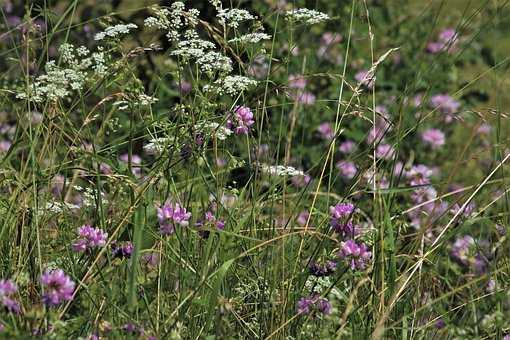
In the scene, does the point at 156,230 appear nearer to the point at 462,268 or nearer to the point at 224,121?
the point at 224,121

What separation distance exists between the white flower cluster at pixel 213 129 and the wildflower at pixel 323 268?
11.5 inches

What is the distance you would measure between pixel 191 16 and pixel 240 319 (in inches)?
24.2

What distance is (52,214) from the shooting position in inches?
84.5

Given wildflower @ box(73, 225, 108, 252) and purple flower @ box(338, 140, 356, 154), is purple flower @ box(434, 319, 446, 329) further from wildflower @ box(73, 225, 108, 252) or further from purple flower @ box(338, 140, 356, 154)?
purple flower @ box(338, 140, 356, 154)

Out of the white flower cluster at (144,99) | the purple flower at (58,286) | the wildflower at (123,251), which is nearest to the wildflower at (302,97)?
the white flower cluster at (144,99)

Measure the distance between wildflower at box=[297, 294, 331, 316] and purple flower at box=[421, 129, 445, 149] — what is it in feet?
7.00

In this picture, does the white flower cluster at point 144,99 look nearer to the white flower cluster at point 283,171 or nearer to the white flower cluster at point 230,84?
the white flower cluster at point 230,84

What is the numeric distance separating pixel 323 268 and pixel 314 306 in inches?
4.6

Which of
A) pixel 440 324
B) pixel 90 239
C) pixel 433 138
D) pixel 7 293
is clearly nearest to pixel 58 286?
pixel 7 293

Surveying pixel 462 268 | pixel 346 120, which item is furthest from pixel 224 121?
pixel 346 120

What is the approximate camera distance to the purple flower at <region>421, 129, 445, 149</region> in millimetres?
3896

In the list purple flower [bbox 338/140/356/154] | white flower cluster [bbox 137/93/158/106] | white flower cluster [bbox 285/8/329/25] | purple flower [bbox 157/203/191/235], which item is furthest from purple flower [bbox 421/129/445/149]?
purple flower [bbox 157/203/191/235]

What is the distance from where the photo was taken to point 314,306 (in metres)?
1.82

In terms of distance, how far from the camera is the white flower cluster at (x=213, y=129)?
1.95 metres
